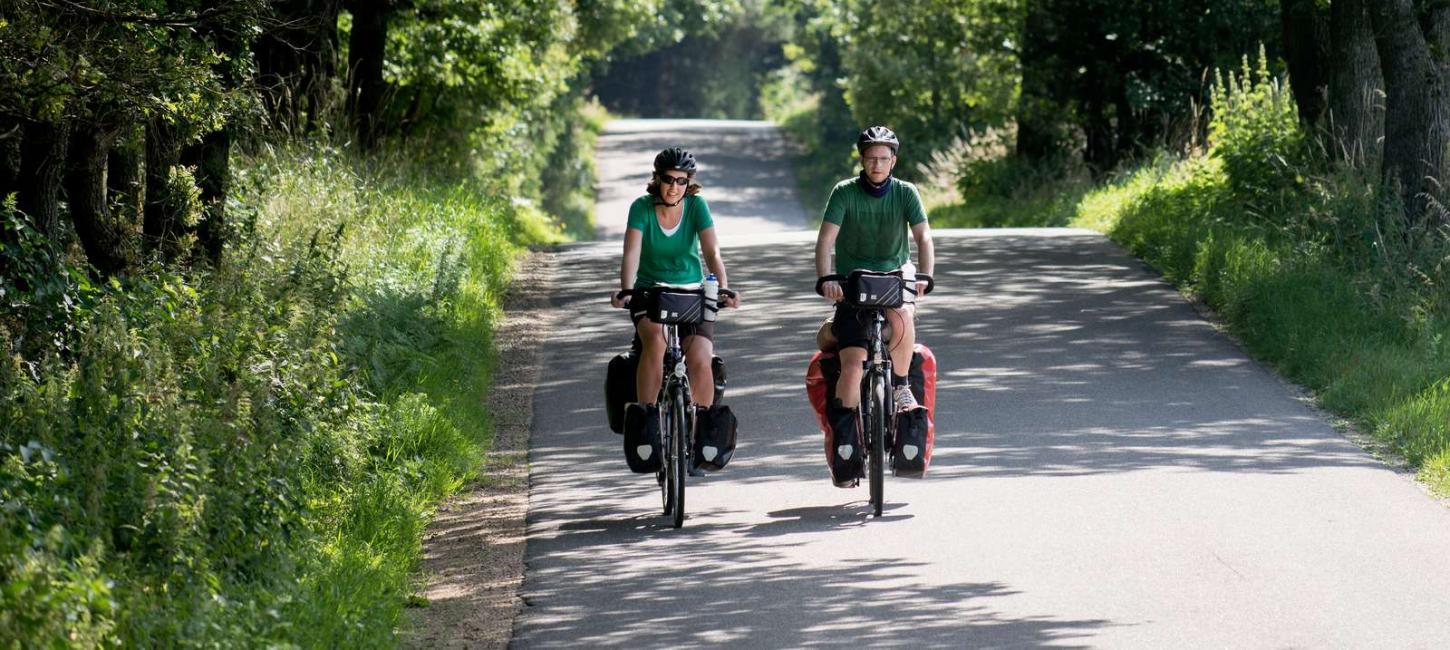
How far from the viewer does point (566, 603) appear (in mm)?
7766

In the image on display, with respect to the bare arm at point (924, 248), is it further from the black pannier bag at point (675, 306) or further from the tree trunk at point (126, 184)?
the tree trunk at point (126, 184)

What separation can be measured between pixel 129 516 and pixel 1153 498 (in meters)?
4.95

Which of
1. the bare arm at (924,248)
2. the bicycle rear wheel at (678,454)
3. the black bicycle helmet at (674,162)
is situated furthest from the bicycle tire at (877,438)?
the black bicycle helmet at (674,162)

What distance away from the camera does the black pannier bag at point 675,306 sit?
895cm

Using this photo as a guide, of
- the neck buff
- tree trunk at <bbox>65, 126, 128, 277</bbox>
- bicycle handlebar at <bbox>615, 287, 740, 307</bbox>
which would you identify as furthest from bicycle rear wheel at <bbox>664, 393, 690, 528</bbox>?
tree trunk at <bbox>65, 126, 128, 277</bbox>

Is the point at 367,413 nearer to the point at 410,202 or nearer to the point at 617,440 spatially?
the point at 617,440

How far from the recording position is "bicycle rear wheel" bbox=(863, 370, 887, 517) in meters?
9.13

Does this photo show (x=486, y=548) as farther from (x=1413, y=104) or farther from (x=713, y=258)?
(x=1413, y=104)

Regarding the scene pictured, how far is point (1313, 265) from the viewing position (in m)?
15.2

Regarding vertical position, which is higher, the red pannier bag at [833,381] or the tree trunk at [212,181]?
the tree trunk at [212,181]

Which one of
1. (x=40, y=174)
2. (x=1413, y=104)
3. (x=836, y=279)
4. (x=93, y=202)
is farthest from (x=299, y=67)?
(x=836, y=279)

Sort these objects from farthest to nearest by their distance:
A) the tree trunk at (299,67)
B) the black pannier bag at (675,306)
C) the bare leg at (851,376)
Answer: the tree trunk at (299,67), the bare leg at (851,376), the black pannier bag at (675,306)

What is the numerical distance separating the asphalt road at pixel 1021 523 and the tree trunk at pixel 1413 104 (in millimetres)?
2384

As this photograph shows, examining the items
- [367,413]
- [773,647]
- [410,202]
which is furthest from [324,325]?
[410,202]
